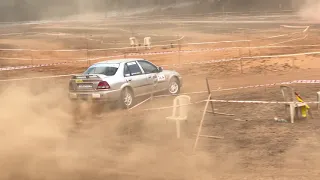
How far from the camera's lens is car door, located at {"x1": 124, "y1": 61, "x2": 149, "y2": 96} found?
14.2 m

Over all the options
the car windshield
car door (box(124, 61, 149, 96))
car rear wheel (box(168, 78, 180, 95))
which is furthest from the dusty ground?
the car windshield

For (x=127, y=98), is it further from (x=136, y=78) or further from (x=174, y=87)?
(x=174, y=87)

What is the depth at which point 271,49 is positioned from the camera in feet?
91.4

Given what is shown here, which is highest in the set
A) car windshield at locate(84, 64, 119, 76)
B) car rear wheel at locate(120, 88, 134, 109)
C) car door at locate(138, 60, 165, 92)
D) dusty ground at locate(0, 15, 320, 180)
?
car windshield at locate(84, 64, 119, 76)

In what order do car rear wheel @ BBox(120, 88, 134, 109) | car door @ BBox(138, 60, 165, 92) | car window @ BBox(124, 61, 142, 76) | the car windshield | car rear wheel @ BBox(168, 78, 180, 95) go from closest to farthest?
car rear wheel @ BBox(120, 88, 134, 109)
the car windshield
car window @ BBox(124, 61, 142, 76)
car door @ BBox(138, 60, 165, 92)
car rear wheel @ BBox(168, 78, 180, 95)

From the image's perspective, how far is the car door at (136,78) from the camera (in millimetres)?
14156

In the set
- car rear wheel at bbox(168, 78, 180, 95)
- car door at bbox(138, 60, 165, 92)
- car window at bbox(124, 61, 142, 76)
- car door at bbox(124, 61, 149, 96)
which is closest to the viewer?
car door at bbox(124, 61, 149, 96)

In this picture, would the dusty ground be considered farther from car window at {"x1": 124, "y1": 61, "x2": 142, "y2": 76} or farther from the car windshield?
the car windshield

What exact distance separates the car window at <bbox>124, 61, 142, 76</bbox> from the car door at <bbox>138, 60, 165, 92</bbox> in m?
0.22

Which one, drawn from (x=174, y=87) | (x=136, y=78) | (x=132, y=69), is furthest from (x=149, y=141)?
(x=174, y=87)

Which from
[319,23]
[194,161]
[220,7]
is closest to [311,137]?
[194,161]

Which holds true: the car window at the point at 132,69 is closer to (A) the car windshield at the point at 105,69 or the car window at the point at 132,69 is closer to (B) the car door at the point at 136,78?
(B) the car door at the point at 136,78

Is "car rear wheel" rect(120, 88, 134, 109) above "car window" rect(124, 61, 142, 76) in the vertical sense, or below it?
below

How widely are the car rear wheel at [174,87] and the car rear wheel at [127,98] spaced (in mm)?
1705
